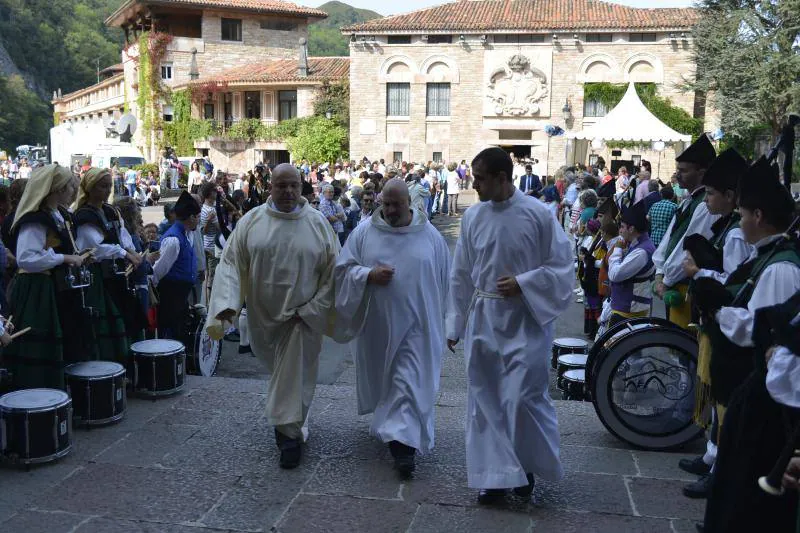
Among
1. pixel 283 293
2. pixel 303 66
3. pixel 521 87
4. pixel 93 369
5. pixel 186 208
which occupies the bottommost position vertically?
pixel 93 369

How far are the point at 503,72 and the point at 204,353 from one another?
2899cm

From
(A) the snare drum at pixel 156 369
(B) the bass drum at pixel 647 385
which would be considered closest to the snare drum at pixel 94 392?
(A) the snare drum at pixel 156 369

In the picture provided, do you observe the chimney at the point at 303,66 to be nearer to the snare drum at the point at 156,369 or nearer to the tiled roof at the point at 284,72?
the tiled roof at the point at 284,72

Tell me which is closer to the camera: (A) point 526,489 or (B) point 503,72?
(A) point 526,489

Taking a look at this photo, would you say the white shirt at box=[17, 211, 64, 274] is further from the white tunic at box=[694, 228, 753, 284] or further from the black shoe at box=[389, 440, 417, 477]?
the white tunic at box=[694, 228, 753, 284]

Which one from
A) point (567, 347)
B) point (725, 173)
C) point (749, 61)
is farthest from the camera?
point (749, 61)

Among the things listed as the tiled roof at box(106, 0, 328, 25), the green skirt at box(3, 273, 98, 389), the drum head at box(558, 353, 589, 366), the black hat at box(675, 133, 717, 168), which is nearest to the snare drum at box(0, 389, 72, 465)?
the green skirt at box(3, 273, 98, 389)

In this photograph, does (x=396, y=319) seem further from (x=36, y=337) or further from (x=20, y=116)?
(x=20, y=116)

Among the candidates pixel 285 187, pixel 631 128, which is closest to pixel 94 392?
pixel 285 187

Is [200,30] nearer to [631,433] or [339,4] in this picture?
[631,433]

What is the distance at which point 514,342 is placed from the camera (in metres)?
4.39

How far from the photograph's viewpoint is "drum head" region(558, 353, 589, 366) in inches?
275

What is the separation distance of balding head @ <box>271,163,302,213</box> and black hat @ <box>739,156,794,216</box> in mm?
2757

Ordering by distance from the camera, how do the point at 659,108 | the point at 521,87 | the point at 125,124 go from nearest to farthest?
1. the point at 125,124
2. the point at 659,108
3. the point at 521,87
